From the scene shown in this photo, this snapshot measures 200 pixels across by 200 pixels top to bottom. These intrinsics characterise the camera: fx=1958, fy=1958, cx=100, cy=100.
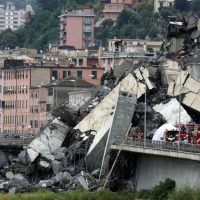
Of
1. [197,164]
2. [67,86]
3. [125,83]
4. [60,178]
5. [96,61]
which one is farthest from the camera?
[96,61]

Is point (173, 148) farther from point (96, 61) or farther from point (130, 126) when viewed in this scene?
point (96, 61)

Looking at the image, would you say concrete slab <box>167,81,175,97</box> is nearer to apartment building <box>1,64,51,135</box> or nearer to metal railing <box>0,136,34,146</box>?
metal railing <box>0,136,34,146</box>

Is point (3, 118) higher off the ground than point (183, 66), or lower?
lower

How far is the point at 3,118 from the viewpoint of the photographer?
171 metres

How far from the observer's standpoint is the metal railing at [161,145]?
88.3m

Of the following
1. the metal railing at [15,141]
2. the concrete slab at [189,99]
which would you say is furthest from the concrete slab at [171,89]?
the metal railing at [15,141]

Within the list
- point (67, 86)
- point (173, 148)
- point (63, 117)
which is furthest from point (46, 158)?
point (67, 86)

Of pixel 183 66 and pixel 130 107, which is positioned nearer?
pixel 130 107

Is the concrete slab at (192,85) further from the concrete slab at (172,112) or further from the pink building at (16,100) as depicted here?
the pink building at (16,100)

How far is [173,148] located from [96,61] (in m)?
101

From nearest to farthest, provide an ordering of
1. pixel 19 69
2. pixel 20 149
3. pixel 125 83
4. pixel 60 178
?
pixel 60 178
pixel 125 83
pixel 20 149
pixel 19 69

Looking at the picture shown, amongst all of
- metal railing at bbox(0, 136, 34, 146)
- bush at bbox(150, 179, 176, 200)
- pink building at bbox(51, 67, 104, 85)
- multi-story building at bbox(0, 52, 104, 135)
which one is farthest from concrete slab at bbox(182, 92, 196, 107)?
pink building at bbox(51, 67, 104, 85)

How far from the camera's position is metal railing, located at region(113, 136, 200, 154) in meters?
88.3

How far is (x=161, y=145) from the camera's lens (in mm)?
92375
